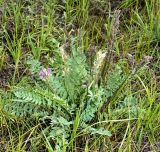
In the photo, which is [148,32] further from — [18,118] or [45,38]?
[18,118]

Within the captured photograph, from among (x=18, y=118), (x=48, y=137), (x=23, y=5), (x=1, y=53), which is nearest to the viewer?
(x=48, y=137)

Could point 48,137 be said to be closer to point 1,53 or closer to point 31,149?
point 31,149

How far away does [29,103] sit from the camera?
2205 mm

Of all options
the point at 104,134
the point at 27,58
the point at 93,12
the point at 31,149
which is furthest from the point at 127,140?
the point at 93,12

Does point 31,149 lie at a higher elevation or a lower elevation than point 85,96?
lower

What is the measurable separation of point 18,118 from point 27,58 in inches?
19.1

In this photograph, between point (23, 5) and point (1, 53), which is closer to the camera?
point (1, 53)

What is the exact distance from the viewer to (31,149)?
2.15 metres

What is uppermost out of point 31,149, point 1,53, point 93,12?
point 93,12

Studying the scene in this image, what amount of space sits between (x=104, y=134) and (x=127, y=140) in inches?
5.6

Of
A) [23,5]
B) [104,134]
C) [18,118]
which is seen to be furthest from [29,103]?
[23,5]

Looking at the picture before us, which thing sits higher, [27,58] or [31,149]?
[27,58]

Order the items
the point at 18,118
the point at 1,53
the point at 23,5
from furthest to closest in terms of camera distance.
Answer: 1. the point at 23,5
2. the point at 1,53
3. the point at 18,118

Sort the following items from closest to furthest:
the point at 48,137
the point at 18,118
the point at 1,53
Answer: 1. the point at 48,137
2. the point at 18,118
3. the point at 1,53
